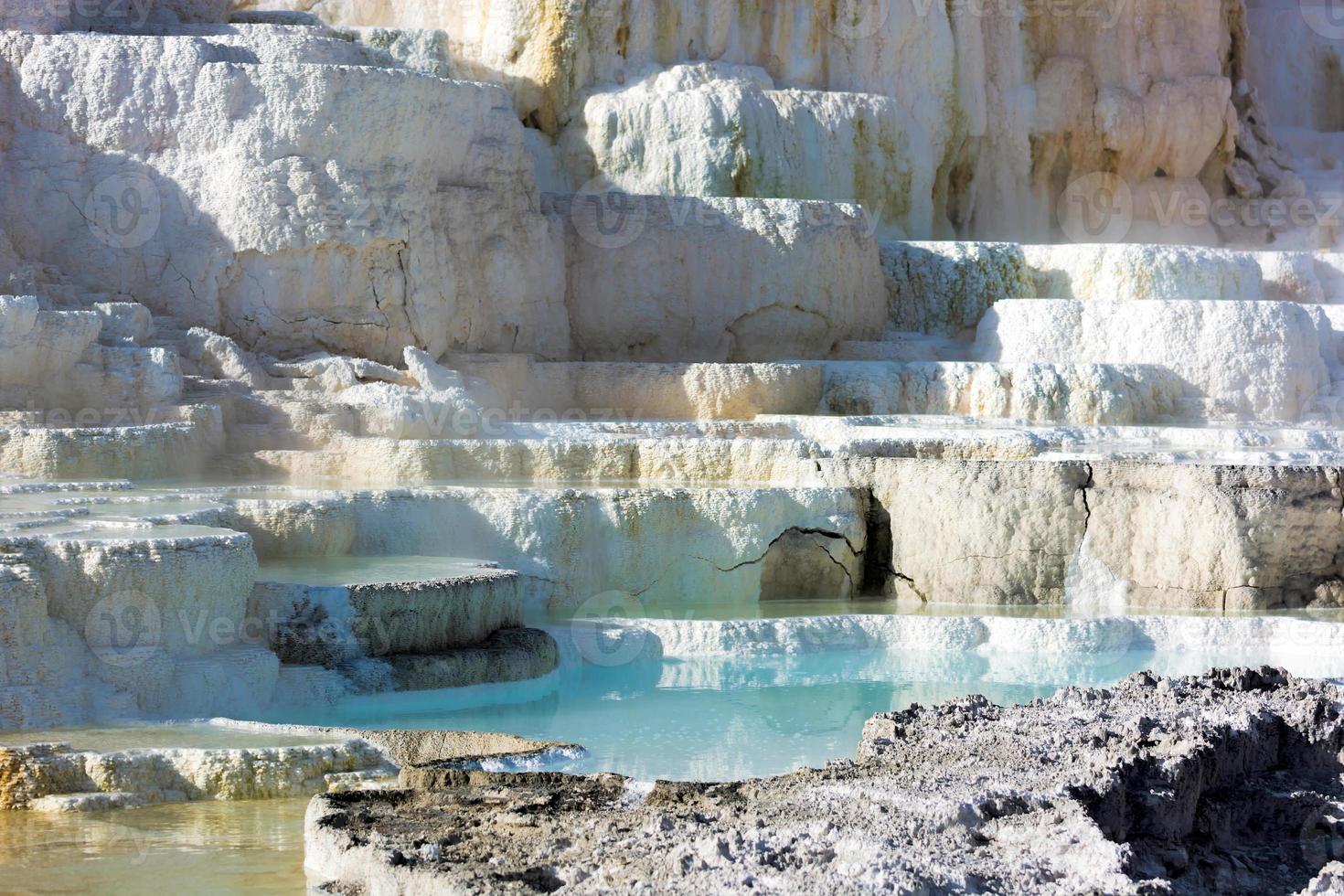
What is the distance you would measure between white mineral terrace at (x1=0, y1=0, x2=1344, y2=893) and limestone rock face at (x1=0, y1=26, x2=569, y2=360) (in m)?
0.03

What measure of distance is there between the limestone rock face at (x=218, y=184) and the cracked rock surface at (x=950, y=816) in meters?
6.18

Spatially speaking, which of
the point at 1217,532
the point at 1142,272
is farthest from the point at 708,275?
the point at 1217,532

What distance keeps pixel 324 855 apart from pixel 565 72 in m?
11.1

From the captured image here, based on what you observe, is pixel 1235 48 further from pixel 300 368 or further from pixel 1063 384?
pixel 300 368

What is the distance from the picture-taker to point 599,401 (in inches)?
A: 493

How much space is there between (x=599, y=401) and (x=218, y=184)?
282 cm

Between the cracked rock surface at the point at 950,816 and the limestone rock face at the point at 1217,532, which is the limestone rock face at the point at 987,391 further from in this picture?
the cracked rock surface at the point at 950,816

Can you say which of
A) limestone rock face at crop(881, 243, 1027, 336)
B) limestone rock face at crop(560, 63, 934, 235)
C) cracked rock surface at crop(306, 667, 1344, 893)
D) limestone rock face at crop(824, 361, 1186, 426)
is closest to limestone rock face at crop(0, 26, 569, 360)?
limestone rock face at crop(824, 361, 1186, 426)

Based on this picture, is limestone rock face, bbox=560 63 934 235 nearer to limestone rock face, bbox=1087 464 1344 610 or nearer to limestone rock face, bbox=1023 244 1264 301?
limestone rock face, bbox=1023 244 1264 301

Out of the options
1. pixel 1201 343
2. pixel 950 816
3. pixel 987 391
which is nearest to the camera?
pixel 950 816

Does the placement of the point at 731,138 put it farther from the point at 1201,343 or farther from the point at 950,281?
the point at 1201,343

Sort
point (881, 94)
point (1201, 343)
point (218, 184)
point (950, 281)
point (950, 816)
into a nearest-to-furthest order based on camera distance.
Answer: point (950, 816) → point (218, 184) → point (1201, 343) → point (950, 281) → point (881, 94)

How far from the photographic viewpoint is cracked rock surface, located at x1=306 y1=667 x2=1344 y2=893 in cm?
427

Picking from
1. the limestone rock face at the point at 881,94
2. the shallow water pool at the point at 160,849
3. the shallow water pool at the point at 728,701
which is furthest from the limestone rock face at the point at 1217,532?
the limestone rock face at the point at 881,94
